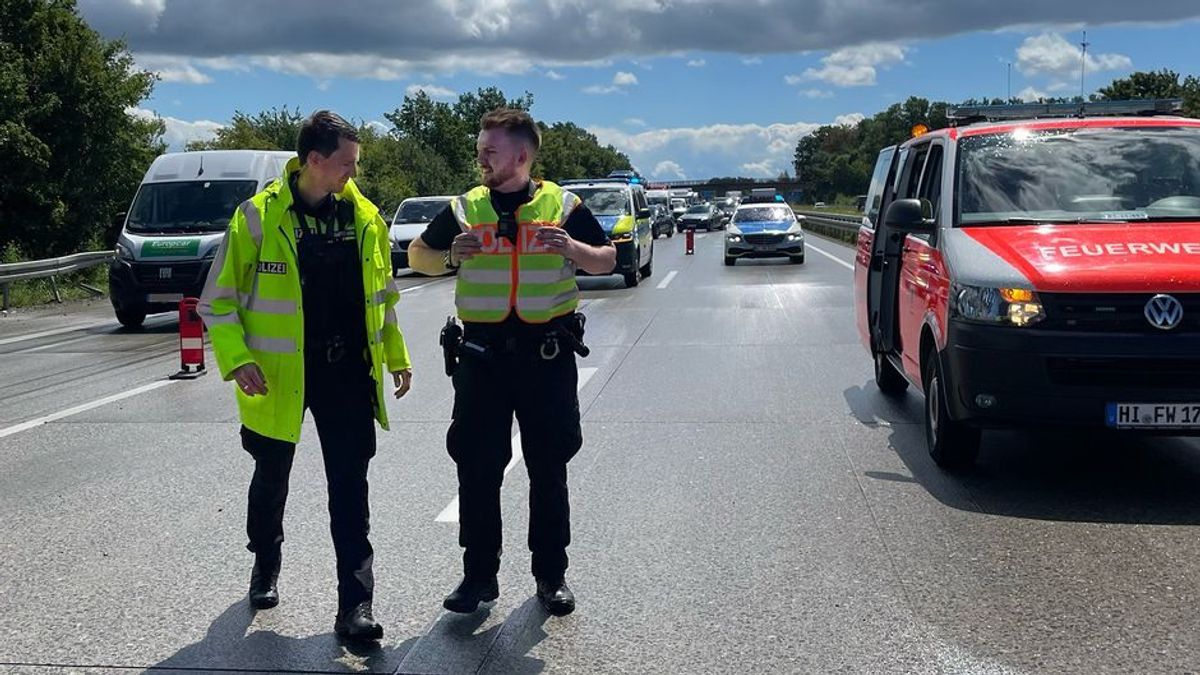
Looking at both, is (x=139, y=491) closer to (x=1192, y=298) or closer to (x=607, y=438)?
(x=607, y=438)

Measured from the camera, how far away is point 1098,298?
21.2 ft

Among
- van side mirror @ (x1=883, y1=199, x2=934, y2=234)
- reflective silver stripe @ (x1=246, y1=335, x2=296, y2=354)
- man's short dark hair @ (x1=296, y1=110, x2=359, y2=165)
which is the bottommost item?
reflective silver stripe @ (x1=246, y1=335, x2=296, y2=354)

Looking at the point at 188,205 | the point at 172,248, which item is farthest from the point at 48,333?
the point at 188,205

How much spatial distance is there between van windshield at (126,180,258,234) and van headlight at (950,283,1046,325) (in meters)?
12.8

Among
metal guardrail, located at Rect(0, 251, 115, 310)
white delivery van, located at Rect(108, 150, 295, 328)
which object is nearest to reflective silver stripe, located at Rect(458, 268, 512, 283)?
white delivery van, located at Rect(108, 150, 295, 328)

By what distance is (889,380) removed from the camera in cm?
1032

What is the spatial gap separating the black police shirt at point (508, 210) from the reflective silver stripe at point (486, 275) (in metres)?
0.14

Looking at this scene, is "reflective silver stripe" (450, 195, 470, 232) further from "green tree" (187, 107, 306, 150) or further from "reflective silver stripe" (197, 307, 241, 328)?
"green tree" (187, 107, 306, 150)

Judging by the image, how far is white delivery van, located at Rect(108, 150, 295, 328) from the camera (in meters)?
17.0

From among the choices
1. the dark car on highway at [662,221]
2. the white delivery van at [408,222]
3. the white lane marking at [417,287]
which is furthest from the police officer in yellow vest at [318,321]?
the dark car on highway at [662,221]

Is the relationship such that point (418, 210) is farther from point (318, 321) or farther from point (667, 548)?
point (318, 321)

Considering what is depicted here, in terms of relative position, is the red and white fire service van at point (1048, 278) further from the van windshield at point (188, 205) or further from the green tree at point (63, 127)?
the green tree at point (63, 127)

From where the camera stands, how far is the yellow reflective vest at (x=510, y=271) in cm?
477

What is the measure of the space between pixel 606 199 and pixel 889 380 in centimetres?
1567
